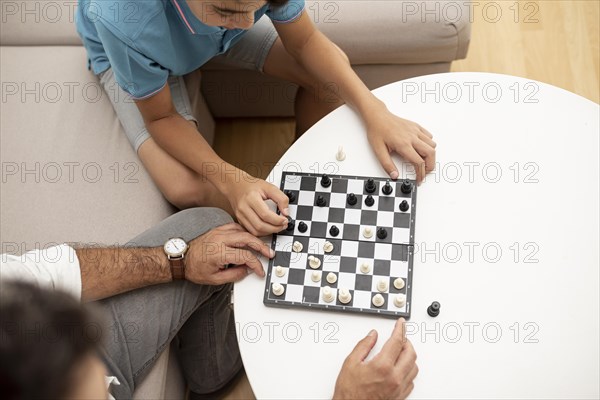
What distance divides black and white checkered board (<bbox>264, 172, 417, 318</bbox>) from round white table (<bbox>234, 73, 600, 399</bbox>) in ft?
0.09

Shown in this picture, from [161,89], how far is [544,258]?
108 cm

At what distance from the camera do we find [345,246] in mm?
1469

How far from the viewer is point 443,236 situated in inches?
57.1

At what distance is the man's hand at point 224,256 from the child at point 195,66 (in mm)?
42

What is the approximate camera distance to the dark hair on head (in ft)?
2.62

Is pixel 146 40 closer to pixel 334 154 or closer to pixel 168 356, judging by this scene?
pixel 334 154

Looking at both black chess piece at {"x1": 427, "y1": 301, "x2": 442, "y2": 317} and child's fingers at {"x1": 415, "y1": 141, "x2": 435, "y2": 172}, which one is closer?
black chess piece at {"x1": 427, "y1": 301, "x2": 442, "y2": 317}

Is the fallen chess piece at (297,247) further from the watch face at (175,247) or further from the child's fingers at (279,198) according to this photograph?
the watch face at (175,247)

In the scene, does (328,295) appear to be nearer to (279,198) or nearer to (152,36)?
(279,198)

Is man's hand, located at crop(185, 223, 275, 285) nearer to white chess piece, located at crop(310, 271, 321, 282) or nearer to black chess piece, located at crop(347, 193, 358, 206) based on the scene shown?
white chess piece, located at crop(310, 271, 321, 282)

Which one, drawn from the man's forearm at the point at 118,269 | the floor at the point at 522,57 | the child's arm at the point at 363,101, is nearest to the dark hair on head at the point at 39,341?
the man's forearm at the point at 118,269

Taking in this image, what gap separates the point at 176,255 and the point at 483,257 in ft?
2.49

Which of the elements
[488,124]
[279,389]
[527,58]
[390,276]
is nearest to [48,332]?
[279,389]

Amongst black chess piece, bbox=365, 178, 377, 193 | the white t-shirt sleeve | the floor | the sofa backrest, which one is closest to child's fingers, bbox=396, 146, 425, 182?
black chess piece, bbox=365, 178, 377, 193
